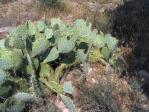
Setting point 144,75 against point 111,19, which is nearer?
point 144,75

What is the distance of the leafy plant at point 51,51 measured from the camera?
590cm

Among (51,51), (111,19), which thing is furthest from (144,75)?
(111,19)

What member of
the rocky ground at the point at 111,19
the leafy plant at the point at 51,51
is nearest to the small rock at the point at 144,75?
the rocky ground at the point at 111,19

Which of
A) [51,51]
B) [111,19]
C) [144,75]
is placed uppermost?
[111,19]

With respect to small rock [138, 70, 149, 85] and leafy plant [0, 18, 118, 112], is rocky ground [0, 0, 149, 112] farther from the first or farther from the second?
leafy plant [0, 18, 118, 112]

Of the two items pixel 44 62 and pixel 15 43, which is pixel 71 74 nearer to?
pixel 44 62

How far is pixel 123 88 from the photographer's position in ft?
20.0

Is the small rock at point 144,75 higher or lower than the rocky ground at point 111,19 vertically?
lower

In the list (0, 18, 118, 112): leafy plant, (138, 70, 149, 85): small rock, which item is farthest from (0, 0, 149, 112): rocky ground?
(0, 18, 118, 112): leafy plant

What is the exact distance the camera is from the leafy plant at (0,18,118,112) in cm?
590

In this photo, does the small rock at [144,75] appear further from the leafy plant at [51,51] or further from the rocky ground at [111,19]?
the leafy plant at [51,51]

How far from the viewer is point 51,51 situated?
6289 millimetres

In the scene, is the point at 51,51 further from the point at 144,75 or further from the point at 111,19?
the point at 111,19

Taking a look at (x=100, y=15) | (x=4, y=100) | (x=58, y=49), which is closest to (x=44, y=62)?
(x=58, y=49)
